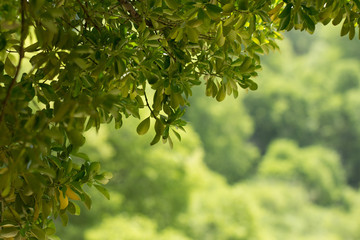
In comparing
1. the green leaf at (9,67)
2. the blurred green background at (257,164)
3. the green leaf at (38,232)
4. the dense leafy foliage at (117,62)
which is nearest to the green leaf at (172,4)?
the dense leafy foliage at (117,62)

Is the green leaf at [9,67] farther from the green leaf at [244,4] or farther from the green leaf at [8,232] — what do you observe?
the green leaf at [244,4]

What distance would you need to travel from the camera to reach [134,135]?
31.0ft

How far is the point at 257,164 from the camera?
18625 millimetres

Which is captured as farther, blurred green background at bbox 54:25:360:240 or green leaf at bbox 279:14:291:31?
blurred green background at bbox 54:25:360:240

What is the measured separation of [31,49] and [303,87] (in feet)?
65.4

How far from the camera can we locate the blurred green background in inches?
349

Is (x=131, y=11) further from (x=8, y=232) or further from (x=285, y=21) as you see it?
(x=8, y=232)

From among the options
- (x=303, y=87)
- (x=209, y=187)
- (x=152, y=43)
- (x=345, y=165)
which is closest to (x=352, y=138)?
(x=345, y=165)

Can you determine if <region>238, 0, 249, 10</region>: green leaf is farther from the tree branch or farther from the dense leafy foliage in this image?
the tree branch

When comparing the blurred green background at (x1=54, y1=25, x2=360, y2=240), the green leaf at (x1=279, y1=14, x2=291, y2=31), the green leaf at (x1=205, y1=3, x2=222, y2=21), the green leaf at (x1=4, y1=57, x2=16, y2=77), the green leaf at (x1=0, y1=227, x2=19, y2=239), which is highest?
the blurred green background at (x1=54, y1=25, x2=360, y2=240)

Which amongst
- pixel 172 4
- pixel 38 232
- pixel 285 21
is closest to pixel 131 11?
pixel 172 4

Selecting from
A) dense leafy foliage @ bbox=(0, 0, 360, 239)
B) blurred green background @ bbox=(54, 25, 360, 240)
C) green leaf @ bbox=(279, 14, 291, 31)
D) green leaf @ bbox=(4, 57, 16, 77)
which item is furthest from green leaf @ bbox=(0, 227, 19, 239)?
blurred green background @ bbox=(54, 25, 360, 240)

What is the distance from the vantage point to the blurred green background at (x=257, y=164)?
8.86 meters

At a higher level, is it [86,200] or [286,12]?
[286,12]
